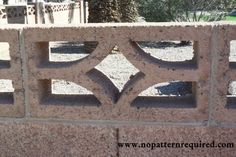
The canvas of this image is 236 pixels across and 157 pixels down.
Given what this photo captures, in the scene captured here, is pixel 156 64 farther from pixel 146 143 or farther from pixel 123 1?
pixel 123 1

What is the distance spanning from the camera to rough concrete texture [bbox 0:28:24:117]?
2.38 meters

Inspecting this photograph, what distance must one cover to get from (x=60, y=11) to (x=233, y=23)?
17.5 metres

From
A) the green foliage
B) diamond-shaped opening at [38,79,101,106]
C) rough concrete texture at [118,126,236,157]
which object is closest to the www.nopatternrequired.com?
rough concrete texture at [118,126,236,157]

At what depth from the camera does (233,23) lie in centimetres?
225

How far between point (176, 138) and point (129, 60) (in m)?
0.53

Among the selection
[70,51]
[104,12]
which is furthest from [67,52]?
[104,12]

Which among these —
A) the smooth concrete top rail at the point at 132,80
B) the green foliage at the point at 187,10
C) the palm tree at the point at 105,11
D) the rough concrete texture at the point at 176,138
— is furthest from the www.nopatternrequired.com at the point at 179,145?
the green foliage at the point at 187,10

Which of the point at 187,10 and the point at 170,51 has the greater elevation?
the point at 187,10

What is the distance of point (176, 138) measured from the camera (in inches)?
95.9

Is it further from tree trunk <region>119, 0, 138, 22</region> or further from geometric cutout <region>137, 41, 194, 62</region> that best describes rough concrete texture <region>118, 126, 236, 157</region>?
tree trunk <region>119, 0, 138, 22</region>

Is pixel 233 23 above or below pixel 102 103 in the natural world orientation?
above

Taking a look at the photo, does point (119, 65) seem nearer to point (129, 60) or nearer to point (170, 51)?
point (170, 51)

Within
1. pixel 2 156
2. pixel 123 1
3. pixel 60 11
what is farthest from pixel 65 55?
pixel 2 156

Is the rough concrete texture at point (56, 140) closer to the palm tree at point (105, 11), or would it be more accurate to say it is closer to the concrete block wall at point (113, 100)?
the concrete block wall at point (113, 100)
